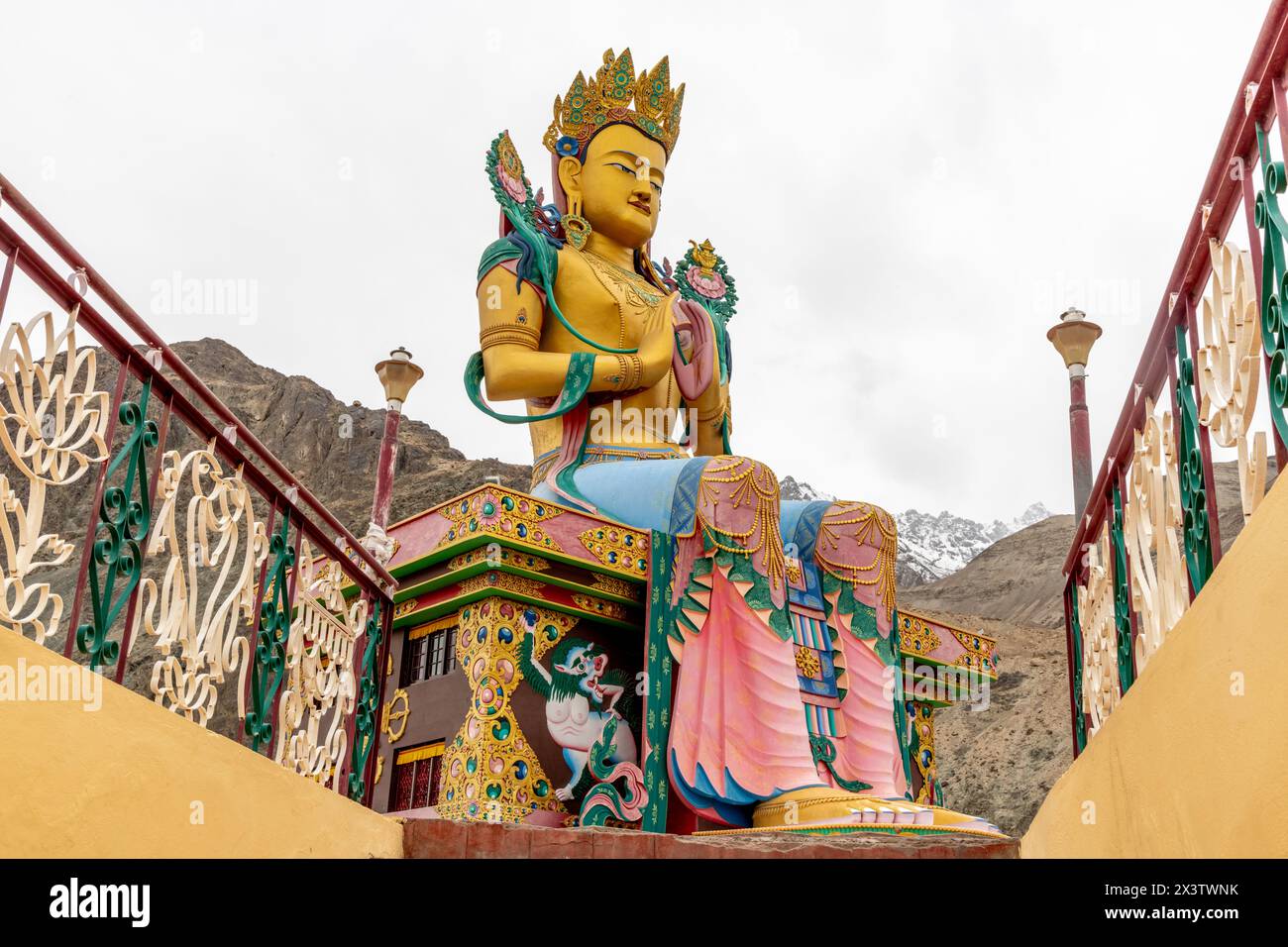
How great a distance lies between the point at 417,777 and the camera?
19.9 feet

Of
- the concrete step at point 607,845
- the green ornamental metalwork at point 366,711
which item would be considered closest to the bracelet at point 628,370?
the green ornamental metalwork at point 366,711

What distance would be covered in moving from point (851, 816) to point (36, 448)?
383cm

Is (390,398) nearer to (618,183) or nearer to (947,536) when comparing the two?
(618,183)

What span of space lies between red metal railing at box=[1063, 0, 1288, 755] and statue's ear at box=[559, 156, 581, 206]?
5.11m

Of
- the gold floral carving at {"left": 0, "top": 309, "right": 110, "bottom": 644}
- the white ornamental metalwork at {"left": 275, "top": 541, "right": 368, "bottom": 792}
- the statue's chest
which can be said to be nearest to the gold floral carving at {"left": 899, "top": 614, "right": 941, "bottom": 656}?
the statue's chest

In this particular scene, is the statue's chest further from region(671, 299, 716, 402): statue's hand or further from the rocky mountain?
the rocky mountain

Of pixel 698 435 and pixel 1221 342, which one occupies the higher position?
pixel 698 435

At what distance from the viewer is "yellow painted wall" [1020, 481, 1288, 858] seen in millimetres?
1842

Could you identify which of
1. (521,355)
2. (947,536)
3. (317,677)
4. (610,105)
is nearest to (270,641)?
(317,677)
